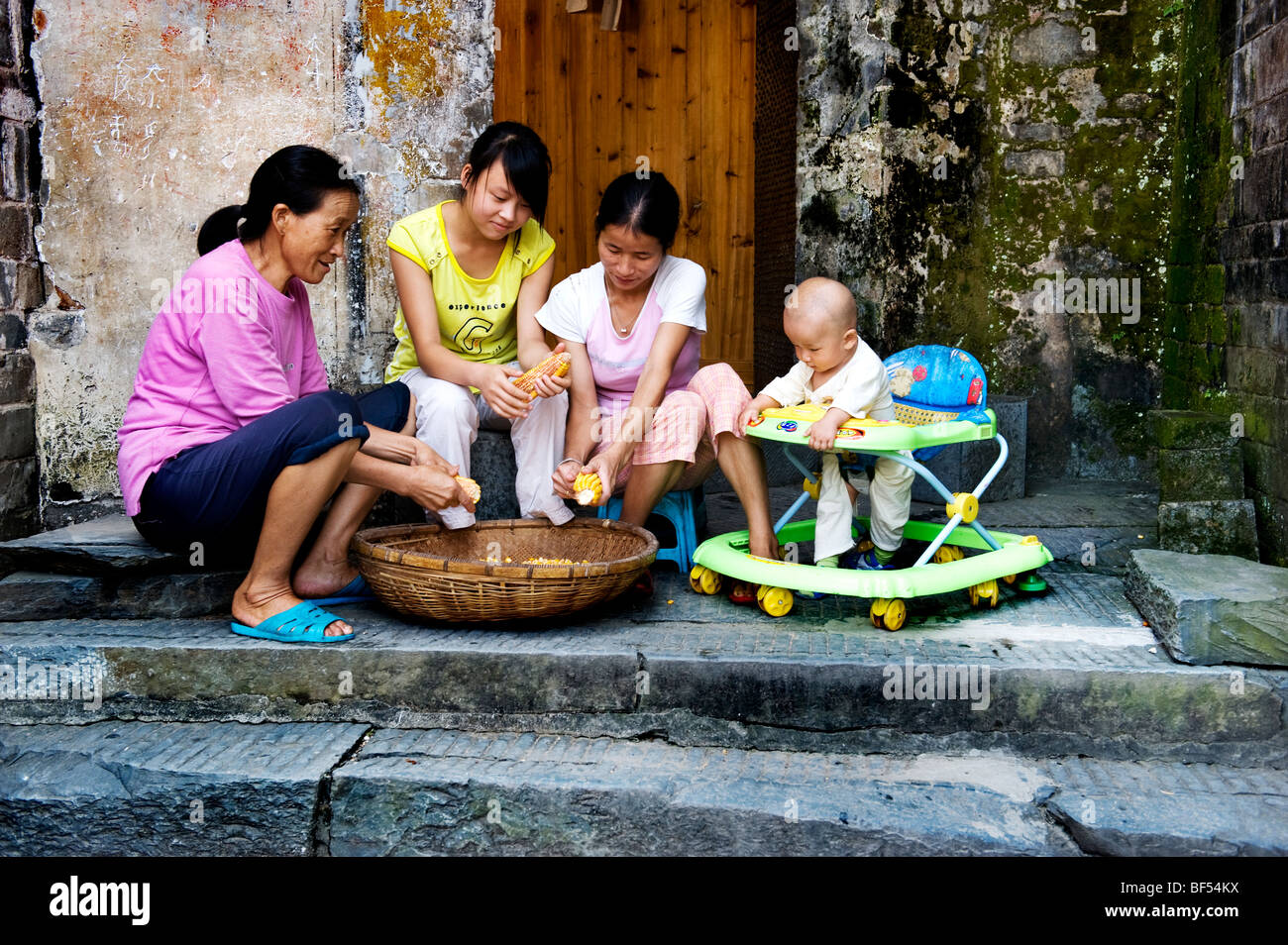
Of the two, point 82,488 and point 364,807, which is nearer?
point 364,807

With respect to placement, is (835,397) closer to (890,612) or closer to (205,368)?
(890,612)

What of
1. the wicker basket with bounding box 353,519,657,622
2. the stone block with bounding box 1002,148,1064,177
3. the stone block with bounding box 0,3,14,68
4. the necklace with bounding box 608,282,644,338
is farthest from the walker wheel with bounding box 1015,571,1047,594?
the stone block with bounding box 0,3,14,68

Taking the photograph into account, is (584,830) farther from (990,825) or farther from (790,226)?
(790,226)

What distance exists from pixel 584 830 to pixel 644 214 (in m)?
1.76

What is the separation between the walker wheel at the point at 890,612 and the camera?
310cm

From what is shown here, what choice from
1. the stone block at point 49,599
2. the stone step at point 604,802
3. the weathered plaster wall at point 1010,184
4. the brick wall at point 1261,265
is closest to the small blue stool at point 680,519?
the stone step at point 604,802

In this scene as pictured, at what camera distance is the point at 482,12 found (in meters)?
4.09

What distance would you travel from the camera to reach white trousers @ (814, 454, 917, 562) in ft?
11.0

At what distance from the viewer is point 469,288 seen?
372 cm

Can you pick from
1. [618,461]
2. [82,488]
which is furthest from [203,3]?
[618,461]

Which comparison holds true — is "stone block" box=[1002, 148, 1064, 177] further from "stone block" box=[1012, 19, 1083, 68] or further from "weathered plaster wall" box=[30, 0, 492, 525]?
"weathered plaster wall" box=[30, 0, 492, 525]

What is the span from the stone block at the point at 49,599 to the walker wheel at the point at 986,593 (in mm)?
2501

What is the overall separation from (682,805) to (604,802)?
0.18 m

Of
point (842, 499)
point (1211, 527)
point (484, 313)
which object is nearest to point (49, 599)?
point (484, 313)
